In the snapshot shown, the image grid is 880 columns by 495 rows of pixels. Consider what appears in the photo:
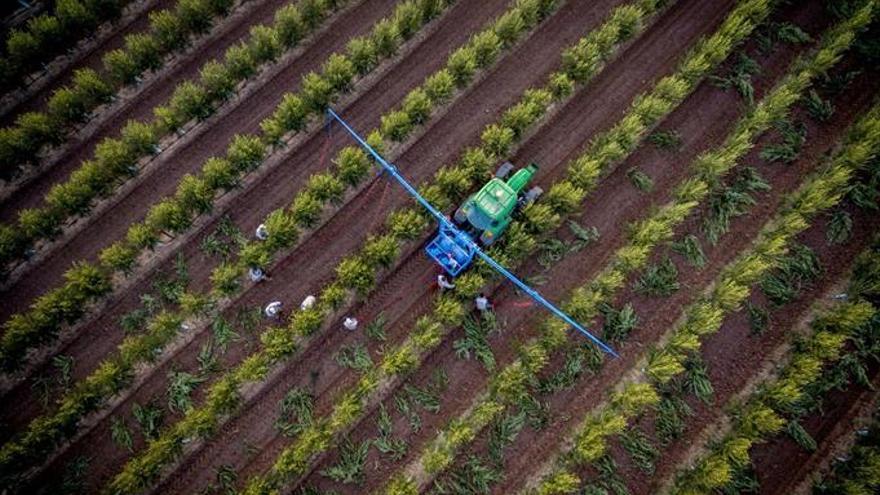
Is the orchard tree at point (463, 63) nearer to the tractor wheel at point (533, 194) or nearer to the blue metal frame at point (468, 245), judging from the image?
the blue metal frame at point (468, 245)

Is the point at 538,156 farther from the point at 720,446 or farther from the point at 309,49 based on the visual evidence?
the point at 720,446

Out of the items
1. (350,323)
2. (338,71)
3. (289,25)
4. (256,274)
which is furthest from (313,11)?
(350,323)

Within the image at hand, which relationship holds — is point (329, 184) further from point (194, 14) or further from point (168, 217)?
point (194, 14)

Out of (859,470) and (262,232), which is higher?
(262,232)

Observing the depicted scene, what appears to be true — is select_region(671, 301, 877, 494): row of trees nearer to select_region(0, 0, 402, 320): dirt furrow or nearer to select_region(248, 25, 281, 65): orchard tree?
select_region(0, 0, 402, 320): dirt furrow

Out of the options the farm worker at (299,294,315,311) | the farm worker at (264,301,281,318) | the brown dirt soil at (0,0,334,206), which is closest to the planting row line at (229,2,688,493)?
the farm worker at (299,294,315,311)

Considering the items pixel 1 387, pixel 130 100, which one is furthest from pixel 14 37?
pixel 1 387
